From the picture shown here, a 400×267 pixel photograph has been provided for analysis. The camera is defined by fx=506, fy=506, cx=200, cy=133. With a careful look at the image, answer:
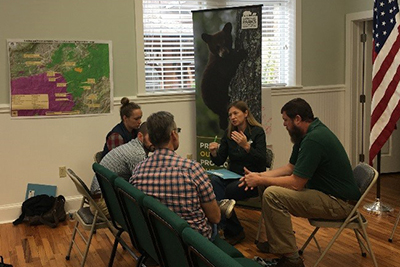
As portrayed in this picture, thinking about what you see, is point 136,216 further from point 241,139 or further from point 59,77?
point 59,77

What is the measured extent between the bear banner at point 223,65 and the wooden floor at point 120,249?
1.14 metres

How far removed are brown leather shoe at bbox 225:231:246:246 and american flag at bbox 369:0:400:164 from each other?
1.80 metres

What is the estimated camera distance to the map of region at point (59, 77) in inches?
208

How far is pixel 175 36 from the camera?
6141mm

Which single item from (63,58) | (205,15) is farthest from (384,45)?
(63,58)

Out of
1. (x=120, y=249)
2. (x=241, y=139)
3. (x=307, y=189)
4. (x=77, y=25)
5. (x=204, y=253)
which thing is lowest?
(x=120, y=249)

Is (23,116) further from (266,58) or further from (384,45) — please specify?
(384,45)

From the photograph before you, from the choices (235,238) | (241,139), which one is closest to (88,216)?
(235,238)

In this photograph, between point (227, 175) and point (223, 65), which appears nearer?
point (227, 175)

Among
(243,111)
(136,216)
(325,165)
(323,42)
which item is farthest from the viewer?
(323,42)

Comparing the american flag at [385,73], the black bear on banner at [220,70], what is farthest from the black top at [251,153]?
the american flag at [385,73]

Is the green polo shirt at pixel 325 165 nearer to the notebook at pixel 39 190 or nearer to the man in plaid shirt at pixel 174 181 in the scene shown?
the man in plaid shirt at pixel 174 181

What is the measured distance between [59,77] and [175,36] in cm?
151

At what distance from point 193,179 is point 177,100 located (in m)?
3.42
